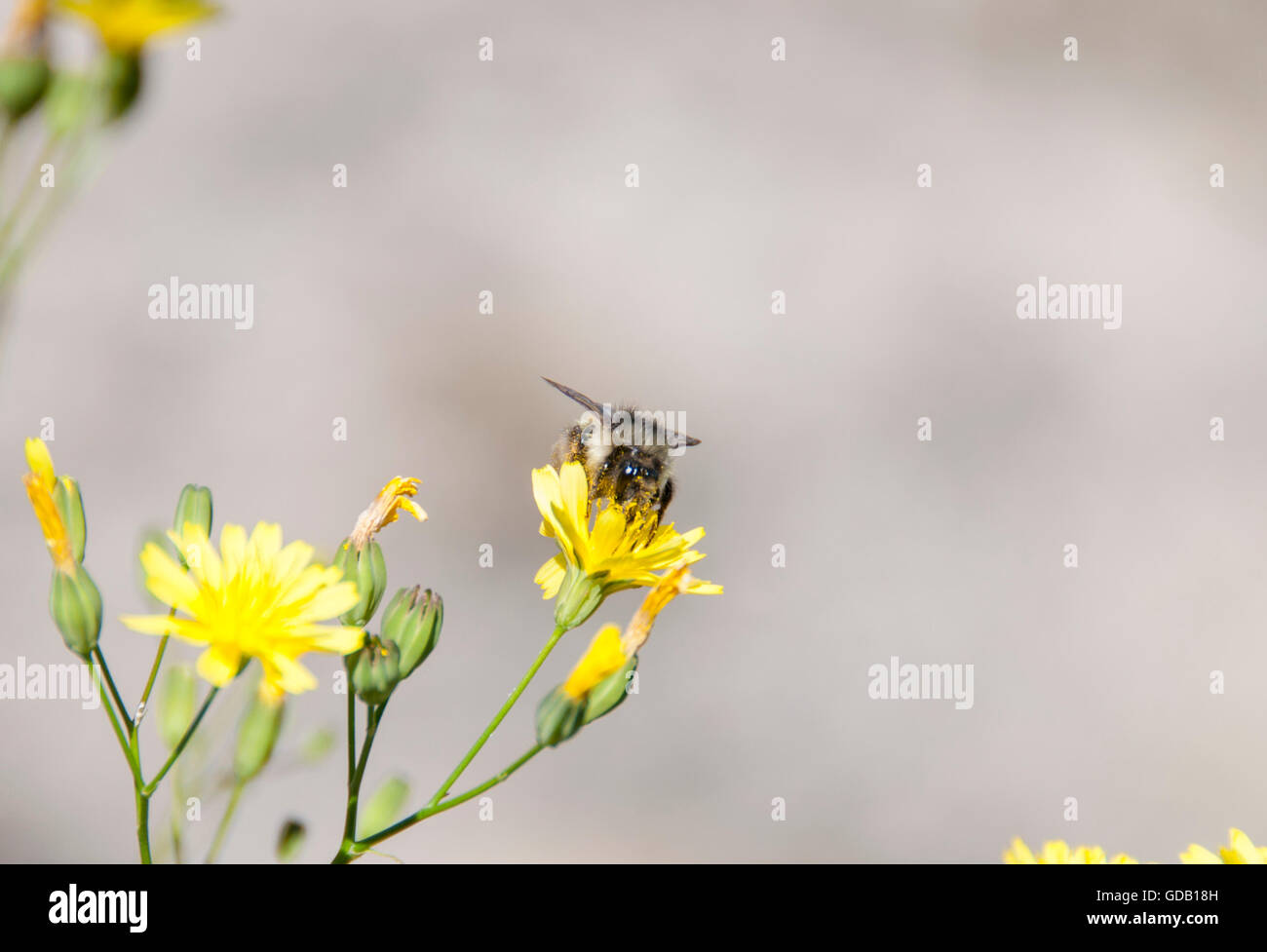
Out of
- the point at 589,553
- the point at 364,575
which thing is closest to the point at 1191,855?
the point at 589,553

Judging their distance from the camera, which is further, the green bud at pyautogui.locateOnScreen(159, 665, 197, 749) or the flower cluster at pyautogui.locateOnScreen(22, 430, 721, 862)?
the green bud at pyautogui.locateOnScreen(159, 665, 197, 749)

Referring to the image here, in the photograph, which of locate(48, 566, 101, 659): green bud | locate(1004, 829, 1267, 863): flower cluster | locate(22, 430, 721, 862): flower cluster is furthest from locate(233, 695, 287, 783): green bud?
locate(1004, 829, 1267, 863): flower cluster

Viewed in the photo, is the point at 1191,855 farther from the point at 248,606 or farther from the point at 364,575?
the point at 248,606

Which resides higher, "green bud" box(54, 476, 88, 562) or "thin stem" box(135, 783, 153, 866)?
"green bud" box(54, 476, 88, 562)

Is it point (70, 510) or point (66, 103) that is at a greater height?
point (66, 103)

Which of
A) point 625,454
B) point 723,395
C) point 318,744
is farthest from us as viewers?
point 723,395

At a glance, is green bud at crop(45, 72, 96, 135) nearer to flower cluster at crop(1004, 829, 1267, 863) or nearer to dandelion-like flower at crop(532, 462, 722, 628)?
dandelion-like flower at crop(532, 462, 722, 628)

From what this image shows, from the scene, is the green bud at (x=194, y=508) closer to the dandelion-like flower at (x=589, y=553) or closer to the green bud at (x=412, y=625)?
the green bud at (x=412, y=625)
